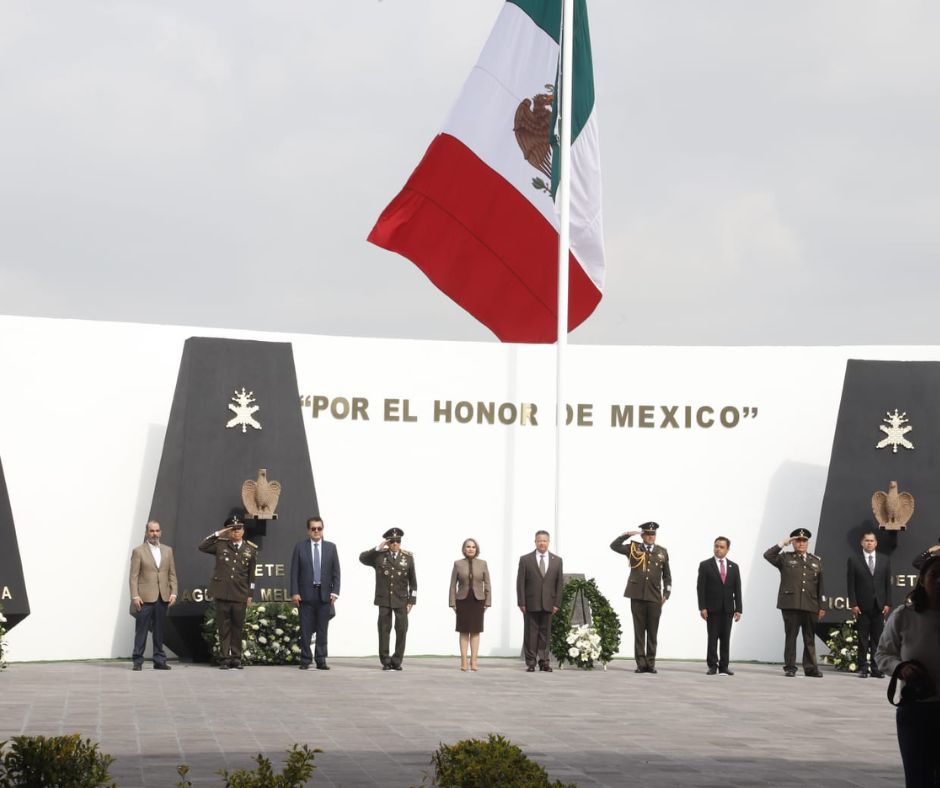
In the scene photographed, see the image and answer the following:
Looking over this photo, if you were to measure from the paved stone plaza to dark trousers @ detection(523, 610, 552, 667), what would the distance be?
205 mm

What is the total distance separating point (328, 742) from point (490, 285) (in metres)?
7.40

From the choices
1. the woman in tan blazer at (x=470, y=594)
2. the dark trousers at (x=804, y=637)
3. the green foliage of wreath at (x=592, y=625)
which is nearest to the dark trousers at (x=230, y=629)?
the woman in tan blazer at (x=470, y=594)

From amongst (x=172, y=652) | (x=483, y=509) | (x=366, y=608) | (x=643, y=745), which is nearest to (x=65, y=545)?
(x=172, y=652)

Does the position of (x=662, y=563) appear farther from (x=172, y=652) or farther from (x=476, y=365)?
(x=172, y=652)

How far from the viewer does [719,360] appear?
50.0 feet

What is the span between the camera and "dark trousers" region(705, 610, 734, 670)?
1331cm

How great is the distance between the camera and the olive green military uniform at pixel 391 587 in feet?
43.3

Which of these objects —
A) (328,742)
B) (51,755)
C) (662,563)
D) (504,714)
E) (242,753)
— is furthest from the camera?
(662,563)

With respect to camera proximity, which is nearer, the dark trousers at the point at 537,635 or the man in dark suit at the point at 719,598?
the dark trousers at the point at 537,635

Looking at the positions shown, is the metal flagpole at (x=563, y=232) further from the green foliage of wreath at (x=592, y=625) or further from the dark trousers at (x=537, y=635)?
the dark trousers at (x=537, y=635)

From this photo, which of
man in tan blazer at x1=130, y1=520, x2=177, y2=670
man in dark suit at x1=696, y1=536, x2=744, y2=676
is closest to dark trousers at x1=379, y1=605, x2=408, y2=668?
man in tan blazer at x1=130, y1=520, x2=177, y2=670

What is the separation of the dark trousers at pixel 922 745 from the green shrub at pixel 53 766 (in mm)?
2742

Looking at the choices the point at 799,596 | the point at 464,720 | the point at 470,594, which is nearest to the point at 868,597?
the point at 799,596

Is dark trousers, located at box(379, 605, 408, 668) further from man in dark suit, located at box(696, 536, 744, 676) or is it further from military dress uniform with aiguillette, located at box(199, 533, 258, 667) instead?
man in dark suit, located at box(696, 536, 744, 676)
